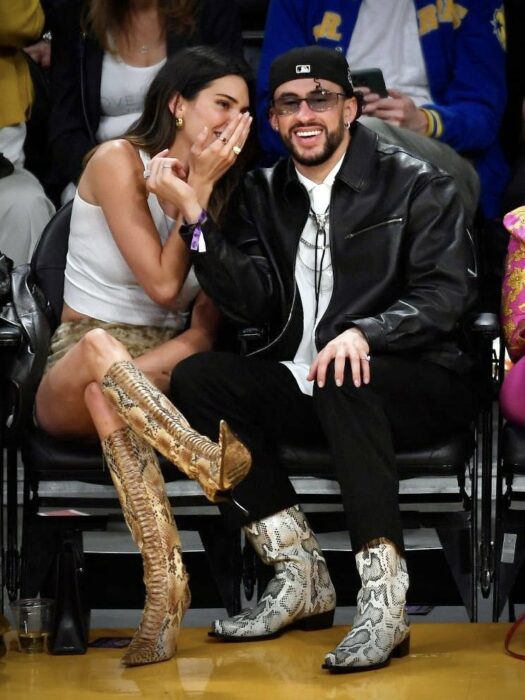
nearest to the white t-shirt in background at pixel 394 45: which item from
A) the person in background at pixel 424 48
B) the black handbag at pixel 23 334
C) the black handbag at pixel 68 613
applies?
the person in background at pixel 424 48

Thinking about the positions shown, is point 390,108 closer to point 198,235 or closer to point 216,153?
point 216,153

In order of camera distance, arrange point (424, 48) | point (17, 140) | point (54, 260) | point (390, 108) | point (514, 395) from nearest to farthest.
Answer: point (514, 395) → point (54, 260) → point (390, 108) → point (424, 48) → point (17, 140)

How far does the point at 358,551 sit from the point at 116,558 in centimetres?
90

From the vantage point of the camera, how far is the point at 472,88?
5.02 metres

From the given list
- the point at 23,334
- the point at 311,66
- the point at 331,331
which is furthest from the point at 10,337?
the point at 311,66

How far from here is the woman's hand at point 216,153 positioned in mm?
3926

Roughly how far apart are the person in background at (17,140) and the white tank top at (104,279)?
0.91 meters

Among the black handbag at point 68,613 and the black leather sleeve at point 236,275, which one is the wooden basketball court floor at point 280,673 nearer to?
the black handbag at point 68,613

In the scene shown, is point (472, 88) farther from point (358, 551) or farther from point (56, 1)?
point (358, 551)

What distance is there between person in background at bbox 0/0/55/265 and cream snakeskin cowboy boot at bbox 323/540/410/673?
198cm

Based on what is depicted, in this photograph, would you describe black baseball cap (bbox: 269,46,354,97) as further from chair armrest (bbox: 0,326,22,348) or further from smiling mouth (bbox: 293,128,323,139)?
chair armrest (bbox: 0,326,22,348)

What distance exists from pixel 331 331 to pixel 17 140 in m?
1.77

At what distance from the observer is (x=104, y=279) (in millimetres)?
4078

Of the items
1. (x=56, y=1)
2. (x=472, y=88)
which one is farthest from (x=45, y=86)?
(x=472, y=88)
